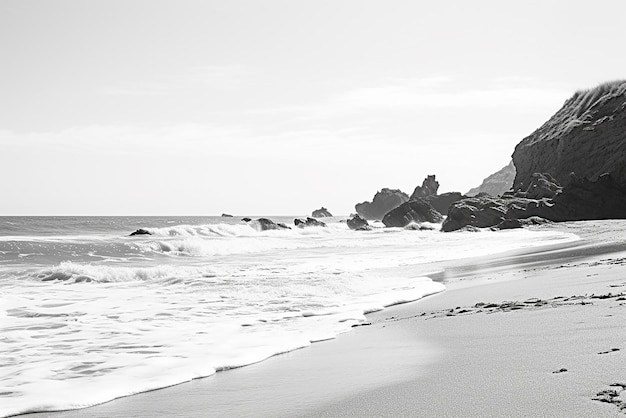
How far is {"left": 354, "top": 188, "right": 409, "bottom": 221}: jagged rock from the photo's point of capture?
114500 mm

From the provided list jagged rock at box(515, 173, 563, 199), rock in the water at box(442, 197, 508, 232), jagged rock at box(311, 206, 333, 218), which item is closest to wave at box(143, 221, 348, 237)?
rock in the water at box(442, 197, 508, 232)

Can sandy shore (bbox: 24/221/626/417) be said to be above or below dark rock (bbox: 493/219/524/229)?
below

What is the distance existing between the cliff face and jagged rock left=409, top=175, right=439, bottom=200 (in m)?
23.1

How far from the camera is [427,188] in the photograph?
87.5 meters

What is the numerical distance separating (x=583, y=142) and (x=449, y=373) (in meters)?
55.5

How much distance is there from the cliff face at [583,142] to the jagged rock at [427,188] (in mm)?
23081

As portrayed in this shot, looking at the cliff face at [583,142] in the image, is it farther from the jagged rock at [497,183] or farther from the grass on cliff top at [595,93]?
the jagged rock at [497,183]

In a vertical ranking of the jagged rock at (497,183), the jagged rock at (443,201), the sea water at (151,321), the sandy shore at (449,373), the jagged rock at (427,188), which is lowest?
the sea water at (151,321)

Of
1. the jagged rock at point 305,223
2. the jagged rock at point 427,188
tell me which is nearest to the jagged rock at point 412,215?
the jagged rock at point 305,223

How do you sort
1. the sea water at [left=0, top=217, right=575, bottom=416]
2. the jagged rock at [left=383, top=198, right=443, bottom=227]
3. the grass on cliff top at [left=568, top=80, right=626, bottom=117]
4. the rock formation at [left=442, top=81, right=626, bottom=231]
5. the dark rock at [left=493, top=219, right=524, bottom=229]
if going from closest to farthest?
the sea water at [left=0, top=217, right=575, bottom=416] → the dark rock at [left=493, top=219, right=524, bottom=229] → the rock formation at [left=442, top=81, right=626, bottom=231] → the grass on cliff top at [left=568, top=80, right=626, bottom=117] → the jagged rock at [left=383, top=198, right=443, bottom=227]

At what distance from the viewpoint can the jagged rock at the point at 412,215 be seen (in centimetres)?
5947

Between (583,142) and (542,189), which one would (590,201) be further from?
(583,142)

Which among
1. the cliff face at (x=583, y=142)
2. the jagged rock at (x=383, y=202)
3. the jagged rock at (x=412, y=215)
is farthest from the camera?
the jagged rock at (x=383, y=202)

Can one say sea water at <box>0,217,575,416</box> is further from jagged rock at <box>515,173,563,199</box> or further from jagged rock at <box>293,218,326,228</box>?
jagged rock at <box>293,218,326,228</box>
